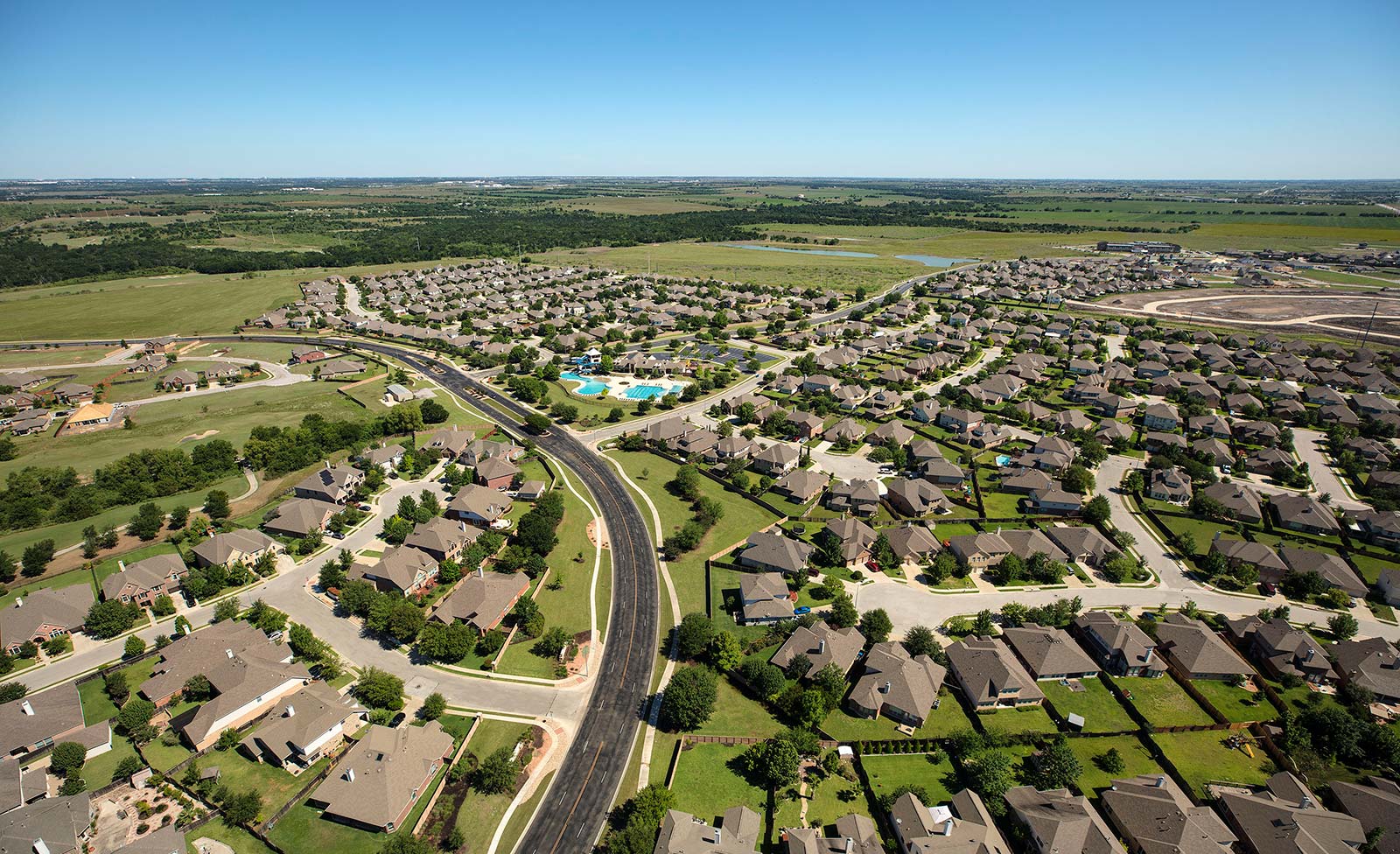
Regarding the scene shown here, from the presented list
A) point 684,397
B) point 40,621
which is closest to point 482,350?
point 684,397

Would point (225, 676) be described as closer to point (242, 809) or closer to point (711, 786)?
point (242, 809)

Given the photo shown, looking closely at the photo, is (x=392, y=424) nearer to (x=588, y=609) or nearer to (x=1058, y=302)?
(x=588, y=609)

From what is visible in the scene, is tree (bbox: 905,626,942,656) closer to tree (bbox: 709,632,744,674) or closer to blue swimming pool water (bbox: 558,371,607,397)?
tree (bbox: 709,632,744,674)

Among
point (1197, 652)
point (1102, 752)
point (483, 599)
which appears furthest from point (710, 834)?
point (1197, 652)

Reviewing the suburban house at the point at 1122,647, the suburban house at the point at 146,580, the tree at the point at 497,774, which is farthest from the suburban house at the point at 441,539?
the suburban house at the point at 1122,647

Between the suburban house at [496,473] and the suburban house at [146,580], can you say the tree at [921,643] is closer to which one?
the suburban house at [496,473]

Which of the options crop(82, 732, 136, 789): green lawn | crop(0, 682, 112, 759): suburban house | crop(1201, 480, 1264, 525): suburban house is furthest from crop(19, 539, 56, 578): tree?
crop(1201, 480, 1264, 525): suburban house
